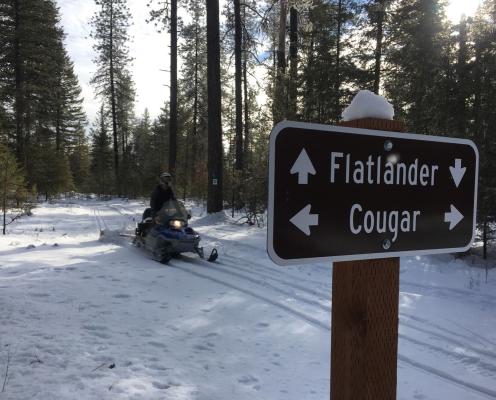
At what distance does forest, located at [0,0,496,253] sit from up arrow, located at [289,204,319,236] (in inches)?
304

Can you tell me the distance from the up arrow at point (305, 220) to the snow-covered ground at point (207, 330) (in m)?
2.51

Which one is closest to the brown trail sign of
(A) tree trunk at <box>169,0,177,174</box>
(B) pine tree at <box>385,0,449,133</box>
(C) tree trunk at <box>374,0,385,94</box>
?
(B) pine tree at <box>385,0,449,133</box>

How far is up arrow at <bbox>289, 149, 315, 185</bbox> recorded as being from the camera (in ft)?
3.66

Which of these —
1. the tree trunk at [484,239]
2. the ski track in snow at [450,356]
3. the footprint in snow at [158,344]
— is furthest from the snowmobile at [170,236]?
the tree trunk at [484,239]

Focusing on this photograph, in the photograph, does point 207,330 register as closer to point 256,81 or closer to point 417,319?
point 417,319

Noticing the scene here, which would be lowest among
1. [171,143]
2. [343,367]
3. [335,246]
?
[343,367]

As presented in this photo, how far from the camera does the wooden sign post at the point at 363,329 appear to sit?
1216mm

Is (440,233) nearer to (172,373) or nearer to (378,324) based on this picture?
(378,324)

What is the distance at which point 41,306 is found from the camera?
471 centimetres

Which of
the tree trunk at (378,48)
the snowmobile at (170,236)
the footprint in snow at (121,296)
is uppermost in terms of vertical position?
the tree trunk at (378,48)

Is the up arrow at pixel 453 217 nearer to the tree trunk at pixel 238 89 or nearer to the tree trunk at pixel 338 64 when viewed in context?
the tree trunk at pixel 338 64

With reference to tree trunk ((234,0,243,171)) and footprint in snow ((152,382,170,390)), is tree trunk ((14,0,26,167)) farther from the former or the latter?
footprint in snow ((152,382,170,390))

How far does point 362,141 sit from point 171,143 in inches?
750

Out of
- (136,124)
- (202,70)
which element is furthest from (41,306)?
(136,124)
